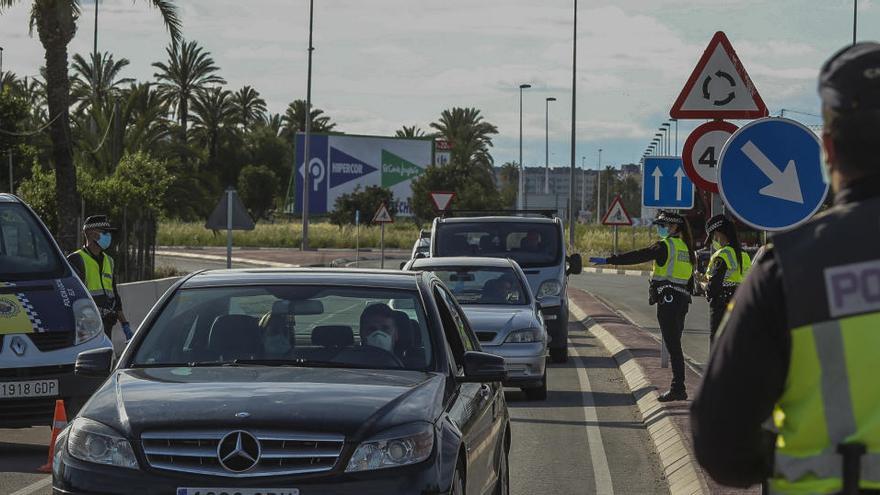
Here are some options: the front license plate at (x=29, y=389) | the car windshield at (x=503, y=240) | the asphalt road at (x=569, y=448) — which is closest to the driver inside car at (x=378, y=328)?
the asphalt road at (x=569, y=448)

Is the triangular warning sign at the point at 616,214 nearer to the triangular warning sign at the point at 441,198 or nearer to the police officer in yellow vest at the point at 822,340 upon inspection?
the triangular warning sign at the point at 441,198

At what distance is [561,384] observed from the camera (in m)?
17.6

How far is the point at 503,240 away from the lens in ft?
71.4

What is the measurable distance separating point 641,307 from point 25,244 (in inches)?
1002

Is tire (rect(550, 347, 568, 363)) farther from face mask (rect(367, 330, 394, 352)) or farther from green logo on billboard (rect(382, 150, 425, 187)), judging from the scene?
green logo on billboard (rect(382, 150, 425, 187))

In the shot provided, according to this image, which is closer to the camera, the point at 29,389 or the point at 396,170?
the point at 29,389

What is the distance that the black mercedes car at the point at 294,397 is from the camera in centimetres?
603

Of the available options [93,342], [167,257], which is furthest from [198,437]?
[167,257]

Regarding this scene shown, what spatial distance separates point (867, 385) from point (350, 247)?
269 ft

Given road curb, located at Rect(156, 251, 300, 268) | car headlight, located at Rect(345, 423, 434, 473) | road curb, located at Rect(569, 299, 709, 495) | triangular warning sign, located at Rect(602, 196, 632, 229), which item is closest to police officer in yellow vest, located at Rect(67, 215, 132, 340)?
road curb, located at Rect(569, 299, 709, 495)

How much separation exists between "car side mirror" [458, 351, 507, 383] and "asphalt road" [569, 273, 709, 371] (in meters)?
9.89

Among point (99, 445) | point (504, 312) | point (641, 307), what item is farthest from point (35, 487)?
point (641, 307)

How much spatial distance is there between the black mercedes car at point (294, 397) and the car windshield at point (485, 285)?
8317mm

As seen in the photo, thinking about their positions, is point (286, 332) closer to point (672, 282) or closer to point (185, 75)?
point (672, 282)
